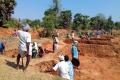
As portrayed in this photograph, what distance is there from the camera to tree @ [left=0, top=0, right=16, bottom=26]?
162 feet

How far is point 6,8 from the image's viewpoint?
50375mm

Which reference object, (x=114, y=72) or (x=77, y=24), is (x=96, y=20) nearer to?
(x=77, y=24)

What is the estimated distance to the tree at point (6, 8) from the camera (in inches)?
1948

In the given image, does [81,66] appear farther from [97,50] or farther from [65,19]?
[65,19]

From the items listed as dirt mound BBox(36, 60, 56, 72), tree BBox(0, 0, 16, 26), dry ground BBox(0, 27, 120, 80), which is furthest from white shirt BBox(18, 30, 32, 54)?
tree BBox(0, 0, 16, 26)

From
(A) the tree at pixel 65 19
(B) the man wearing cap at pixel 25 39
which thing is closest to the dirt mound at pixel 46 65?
(B) the man wearing cap at pixel 25 39

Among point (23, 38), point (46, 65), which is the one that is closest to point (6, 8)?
point (46, 65)

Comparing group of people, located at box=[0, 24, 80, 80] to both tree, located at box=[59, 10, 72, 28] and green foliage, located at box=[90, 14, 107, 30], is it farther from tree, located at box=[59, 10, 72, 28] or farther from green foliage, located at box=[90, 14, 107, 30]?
green foliage, located at box=[90, 14, 107, 30]

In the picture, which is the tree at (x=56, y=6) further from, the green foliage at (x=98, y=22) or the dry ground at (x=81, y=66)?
the dry ground at (x=81, y=66)

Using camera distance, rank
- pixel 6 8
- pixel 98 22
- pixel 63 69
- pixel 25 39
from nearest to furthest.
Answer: pixel 63 69 < pixel 25 39 < pixel 6 8 < pixel 98 22

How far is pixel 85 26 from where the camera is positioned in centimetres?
8044

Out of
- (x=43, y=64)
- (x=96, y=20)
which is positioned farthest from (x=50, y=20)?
(x=96, y=20)

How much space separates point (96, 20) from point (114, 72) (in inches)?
2622

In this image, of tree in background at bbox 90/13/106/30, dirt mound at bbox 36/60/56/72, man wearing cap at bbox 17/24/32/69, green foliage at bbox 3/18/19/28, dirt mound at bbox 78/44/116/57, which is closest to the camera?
man wearing cap at bbox 17/24/32/69
